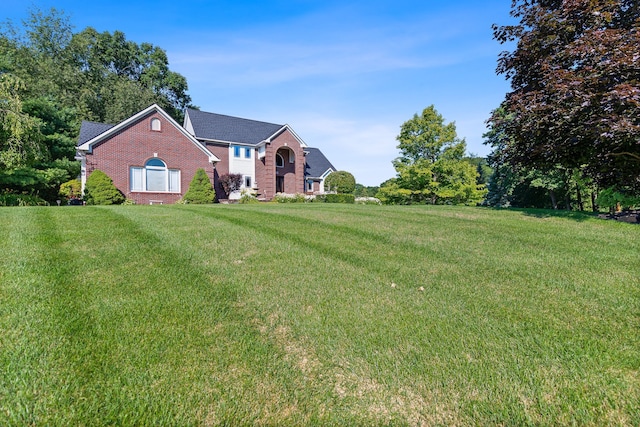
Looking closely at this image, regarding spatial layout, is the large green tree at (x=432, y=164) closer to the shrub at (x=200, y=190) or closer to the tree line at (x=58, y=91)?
the shrub at (x=200, y=190)

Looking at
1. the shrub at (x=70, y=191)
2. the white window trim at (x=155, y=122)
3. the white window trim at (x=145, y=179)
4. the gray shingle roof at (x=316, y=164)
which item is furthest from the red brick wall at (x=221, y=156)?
the shrub at (x=70, y=191)

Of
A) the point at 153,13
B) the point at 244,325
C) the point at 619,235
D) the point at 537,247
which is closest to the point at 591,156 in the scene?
the point at 619,235

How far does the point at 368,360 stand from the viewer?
2.51 meters

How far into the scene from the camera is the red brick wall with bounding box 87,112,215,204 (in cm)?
1830

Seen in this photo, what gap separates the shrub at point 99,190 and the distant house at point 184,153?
1.18m

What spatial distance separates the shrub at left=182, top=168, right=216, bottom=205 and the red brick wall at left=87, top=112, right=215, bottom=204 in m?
1.01

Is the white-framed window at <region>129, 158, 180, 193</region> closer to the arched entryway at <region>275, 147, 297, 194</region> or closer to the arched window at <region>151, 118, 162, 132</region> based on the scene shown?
the arched window at <region>151, 118, 162, 132</region>

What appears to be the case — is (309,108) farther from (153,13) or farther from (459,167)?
(459,167)

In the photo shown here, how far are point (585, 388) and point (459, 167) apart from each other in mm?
20140

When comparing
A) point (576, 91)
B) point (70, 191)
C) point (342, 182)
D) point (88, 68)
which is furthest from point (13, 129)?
point (88, 68)

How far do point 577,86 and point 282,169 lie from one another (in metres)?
23.6

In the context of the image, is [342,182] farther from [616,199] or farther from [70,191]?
[70,191]

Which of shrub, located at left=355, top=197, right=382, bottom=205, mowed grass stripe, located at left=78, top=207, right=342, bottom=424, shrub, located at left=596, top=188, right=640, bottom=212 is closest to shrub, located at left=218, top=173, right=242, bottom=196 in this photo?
shrub, located at left=355, top=197, right=382, bottom=205

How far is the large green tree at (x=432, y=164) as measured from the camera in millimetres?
20359
